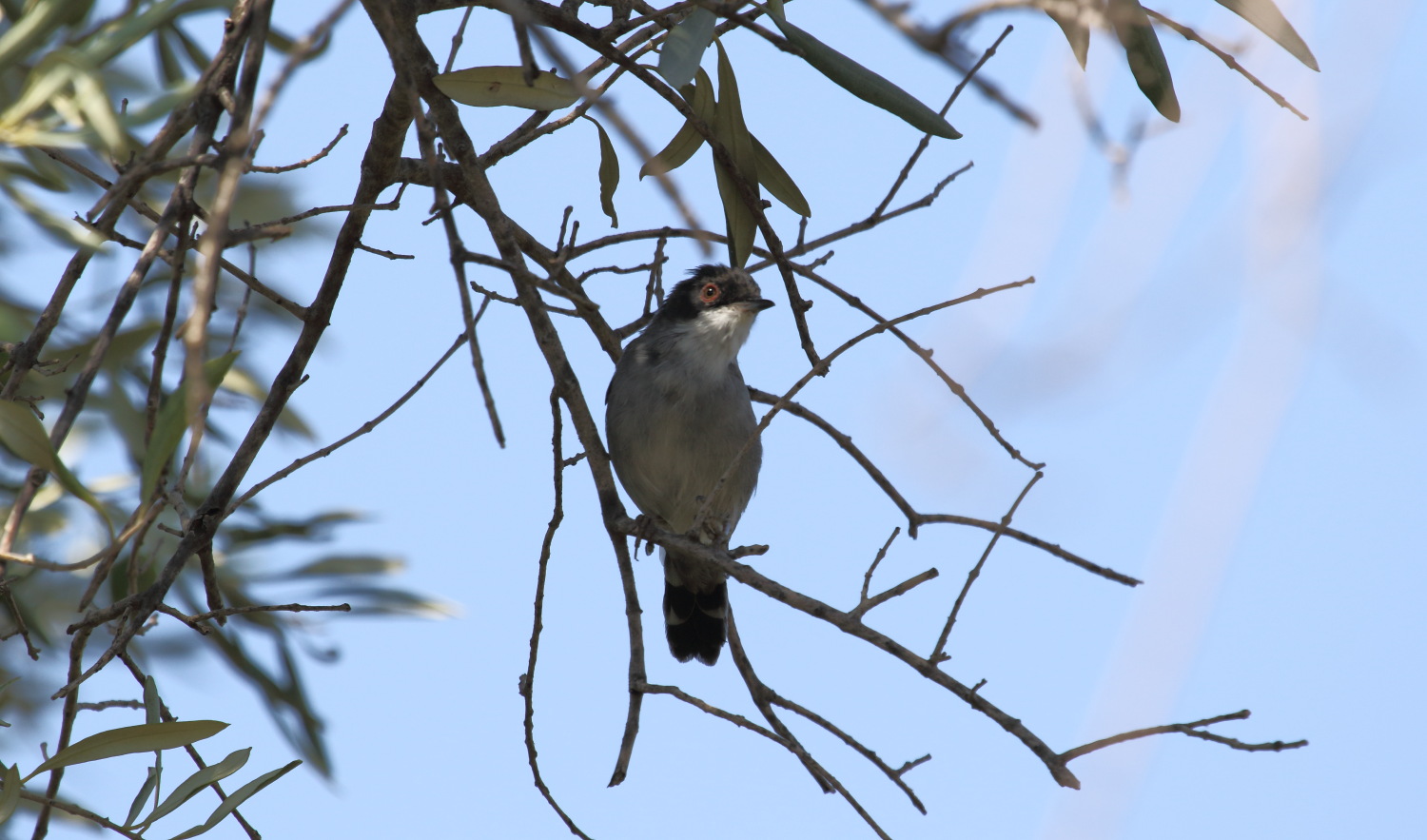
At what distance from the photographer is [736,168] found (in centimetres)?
372

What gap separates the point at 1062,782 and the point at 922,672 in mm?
385

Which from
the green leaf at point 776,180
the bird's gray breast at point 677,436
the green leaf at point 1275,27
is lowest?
the green leaf at point 1275,27

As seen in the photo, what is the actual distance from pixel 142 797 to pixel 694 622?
13.0 ft

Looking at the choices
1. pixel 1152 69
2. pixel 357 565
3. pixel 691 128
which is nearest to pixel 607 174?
pixel 691 128

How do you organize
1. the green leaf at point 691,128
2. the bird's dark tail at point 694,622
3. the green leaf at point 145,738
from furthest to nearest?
the bird's dark tail at point 694,622
the green leaf at point 691,128
the green leaf at point 145,738

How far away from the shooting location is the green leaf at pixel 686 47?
111 inches

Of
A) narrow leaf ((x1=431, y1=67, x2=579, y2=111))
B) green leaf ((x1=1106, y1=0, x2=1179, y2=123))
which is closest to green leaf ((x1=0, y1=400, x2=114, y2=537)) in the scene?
narrow leaf ((x1=431, y1=67, x2=579, y2=111))

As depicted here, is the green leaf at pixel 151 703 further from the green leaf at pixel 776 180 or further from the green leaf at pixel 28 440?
the green leaf at pixel 776 180

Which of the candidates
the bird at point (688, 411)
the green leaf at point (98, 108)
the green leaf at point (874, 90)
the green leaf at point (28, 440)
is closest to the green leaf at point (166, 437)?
the green leaf at point (28, 440)

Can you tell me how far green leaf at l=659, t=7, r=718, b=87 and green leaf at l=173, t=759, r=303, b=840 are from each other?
1813mm

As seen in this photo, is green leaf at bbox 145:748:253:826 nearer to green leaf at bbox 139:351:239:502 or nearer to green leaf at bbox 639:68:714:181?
green leaf at bbox 139:351:239:502

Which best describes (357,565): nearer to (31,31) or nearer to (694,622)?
(694,622)

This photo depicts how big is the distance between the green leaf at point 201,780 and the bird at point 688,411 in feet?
9.47

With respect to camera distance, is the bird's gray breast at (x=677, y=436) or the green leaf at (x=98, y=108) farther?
the bird's gray breast at (x=677, y=436)
